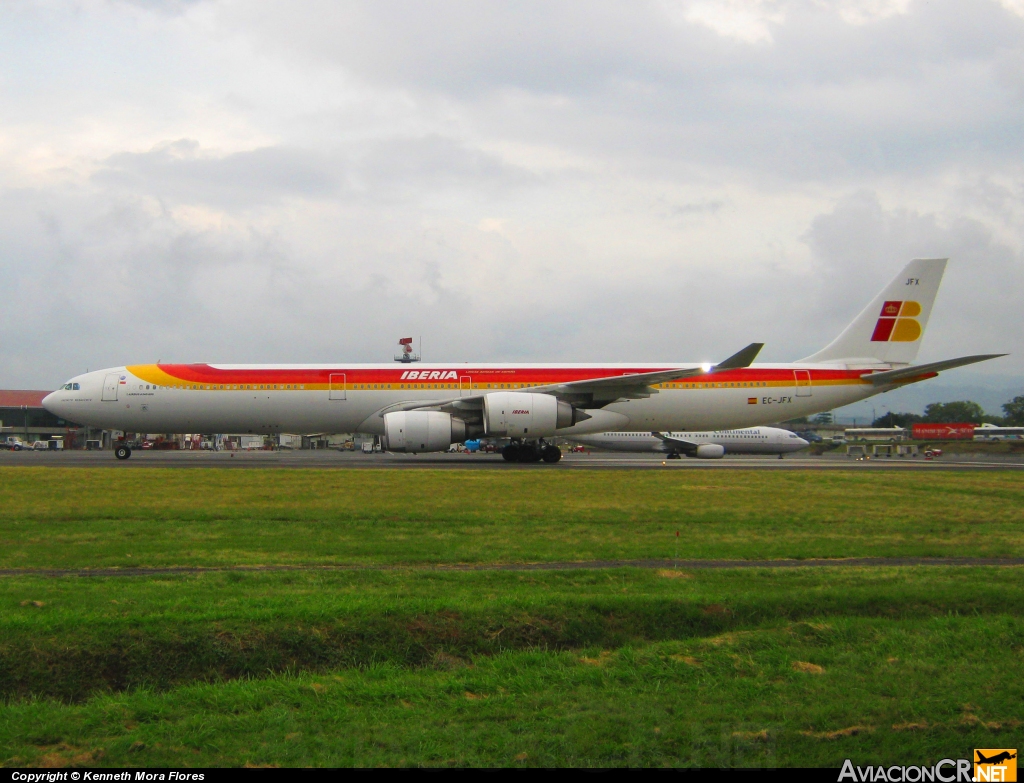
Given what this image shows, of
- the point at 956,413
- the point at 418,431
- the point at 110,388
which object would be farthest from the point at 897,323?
the point at 956,413

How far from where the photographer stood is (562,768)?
4.88m

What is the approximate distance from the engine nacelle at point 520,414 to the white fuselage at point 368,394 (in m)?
1.72

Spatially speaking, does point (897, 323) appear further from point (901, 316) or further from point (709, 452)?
point (709, 452)

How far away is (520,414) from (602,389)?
3380mm

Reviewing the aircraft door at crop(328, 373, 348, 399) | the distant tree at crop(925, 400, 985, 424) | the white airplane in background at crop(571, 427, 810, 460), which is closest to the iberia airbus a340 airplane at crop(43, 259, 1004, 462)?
the aircraft door at crop(328, 373, 348, 399)

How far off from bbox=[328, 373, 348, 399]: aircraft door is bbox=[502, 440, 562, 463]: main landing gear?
6423 mm

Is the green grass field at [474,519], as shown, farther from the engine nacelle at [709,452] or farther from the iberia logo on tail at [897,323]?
the engine nacelle at [709,452]

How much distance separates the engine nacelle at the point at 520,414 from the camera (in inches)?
1137

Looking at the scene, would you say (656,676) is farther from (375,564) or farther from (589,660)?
(375,564)

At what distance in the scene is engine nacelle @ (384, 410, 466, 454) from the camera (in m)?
28.1

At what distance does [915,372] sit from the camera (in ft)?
98.8

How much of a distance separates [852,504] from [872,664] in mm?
10472

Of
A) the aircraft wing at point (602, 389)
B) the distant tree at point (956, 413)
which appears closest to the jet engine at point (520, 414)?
the aircraft wing at point (602, 389)

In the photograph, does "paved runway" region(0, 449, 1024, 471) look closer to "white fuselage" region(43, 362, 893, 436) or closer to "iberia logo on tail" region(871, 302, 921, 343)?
"white fuselage" region(43, 362, 893, 436)
